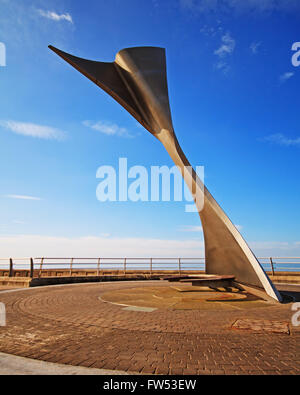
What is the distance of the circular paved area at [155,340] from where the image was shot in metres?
2.98

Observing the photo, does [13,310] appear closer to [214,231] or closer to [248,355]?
[248,355]

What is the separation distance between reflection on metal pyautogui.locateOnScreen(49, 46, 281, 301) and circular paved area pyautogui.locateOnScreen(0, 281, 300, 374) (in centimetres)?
251

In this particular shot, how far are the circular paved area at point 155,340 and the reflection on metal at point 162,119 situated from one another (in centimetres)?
251

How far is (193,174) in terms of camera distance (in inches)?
384

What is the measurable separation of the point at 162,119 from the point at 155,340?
9.58 m

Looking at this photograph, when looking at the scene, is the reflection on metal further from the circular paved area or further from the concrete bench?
the circular paved area

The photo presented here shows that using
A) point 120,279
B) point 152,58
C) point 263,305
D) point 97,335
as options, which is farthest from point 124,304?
point 152,58

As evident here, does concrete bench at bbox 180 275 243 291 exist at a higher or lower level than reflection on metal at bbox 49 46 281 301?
lower

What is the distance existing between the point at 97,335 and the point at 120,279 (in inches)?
473

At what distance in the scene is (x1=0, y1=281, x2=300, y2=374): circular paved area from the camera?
9.77 ft

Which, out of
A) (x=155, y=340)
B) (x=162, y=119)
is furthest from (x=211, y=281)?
(x=162, y=119)

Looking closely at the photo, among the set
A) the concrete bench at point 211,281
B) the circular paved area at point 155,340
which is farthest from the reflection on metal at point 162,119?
the circular paved area at point 155,340

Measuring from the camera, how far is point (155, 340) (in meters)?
3.96

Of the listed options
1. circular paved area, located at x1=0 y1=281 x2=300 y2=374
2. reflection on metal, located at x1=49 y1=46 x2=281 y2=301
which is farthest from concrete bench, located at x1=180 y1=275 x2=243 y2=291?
circular paved area, located at x1=0 y1=281 x2=300 y2=374
